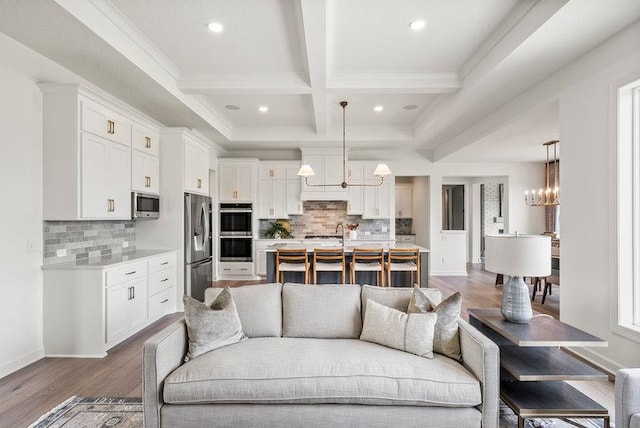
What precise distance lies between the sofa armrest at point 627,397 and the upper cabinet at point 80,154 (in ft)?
13.8

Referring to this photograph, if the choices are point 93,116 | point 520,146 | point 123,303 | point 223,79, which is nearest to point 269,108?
point 223,79

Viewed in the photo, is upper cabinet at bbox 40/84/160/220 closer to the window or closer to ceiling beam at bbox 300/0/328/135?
ceiling beam at bbox 300/0/328/135

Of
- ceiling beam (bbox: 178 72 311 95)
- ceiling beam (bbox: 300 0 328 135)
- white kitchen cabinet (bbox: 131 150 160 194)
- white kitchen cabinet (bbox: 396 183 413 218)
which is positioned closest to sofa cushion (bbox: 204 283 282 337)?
ceiling beam (bbox: 300 0 328 135)

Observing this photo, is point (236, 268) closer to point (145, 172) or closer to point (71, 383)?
point (145, 172)

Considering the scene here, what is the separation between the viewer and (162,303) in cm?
440

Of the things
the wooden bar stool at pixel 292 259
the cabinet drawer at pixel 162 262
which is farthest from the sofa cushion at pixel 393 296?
the cabinet drawer at pixel 162 262

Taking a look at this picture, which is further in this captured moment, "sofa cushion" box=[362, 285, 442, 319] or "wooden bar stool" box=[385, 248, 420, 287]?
"wooden bar stool" box=[385, 248, 420, 287]

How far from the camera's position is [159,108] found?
174 inches

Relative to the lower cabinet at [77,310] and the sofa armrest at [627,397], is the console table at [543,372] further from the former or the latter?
the lower cabinet at [77,310]

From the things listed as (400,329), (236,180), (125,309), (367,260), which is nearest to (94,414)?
(125,309)

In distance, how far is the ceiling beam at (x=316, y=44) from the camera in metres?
2.50

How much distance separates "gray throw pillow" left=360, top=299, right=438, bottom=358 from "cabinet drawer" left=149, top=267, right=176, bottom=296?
2903 millimetres

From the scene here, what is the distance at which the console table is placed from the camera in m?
1.88

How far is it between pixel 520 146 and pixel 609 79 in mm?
3292
